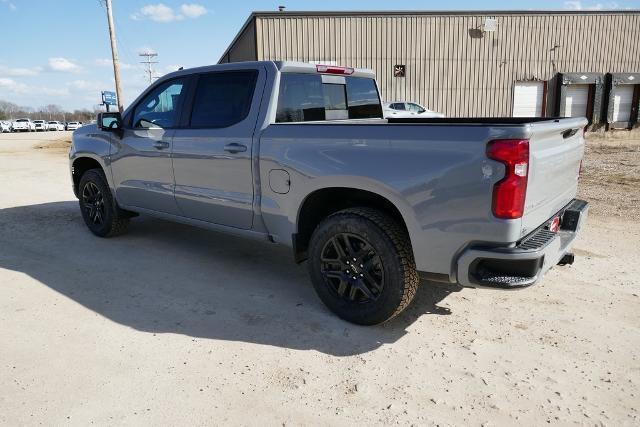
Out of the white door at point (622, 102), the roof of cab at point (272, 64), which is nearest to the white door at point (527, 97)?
the white door at point (622, 102)

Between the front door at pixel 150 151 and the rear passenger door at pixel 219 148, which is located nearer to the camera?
the rear passenger door at pixel 219 148

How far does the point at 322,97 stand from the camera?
4504mm

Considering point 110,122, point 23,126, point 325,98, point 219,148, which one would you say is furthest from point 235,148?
point 23,126

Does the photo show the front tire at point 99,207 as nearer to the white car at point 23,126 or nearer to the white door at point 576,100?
the white door at point 576,100

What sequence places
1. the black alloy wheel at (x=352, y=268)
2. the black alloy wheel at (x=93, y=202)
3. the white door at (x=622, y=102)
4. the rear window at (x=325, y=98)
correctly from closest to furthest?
1. the black alloy wheel at (x=352, y=268)
2. the rear window at (x=325, y=98)
3. the black alloy wheel at (x=93, y=202)
4. the white door at (x=622, y=102)

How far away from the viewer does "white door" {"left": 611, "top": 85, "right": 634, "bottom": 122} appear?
87.9ft

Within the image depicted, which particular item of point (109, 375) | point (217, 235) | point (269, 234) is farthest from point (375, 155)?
point (217, 235)

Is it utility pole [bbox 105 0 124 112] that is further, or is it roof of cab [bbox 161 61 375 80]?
utility pole [bbox 105 0 124 112]

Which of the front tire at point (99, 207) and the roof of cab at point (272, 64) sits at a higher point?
Result: the roof of cab at point (272, 64)

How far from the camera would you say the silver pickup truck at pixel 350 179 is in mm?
2871

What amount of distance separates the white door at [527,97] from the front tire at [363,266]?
1004 inches

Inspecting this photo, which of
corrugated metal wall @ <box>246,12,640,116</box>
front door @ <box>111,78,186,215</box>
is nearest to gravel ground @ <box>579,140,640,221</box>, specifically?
front door @ <box>111,78,186,215</box>

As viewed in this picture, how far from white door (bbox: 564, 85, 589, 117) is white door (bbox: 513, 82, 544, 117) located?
143cm

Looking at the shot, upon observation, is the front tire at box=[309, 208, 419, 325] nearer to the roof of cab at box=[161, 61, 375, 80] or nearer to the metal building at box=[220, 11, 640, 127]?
the roof of cab at box=[161, 61, 375, 80]
